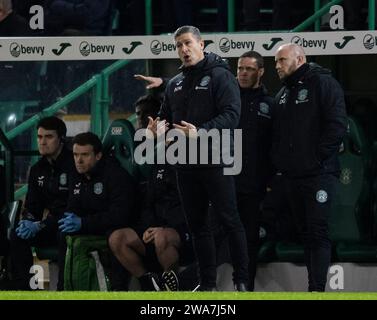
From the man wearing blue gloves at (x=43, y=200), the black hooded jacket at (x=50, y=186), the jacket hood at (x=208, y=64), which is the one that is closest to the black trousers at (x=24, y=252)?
the man wearing blue gloves at (x=43, y=200)

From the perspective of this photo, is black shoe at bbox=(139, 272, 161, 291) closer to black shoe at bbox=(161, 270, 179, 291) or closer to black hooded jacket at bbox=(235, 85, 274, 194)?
black shoe at bbox=(161, 270, 179, 291)

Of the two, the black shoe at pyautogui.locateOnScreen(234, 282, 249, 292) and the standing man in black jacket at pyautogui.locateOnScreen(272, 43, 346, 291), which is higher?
the standing man in black jacket at pyautogui.locateOnScreen(272, 43, 346, 291)

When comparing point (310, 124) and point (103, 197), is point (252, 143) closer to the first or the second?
point (310, 124)

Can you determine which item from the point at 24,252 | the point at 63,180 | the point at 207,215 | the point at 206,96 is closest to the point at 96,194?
the point at 63,180

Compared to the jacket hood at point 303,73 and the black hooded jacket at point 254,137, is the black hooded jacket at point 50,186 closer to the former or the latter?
the black hooded jacket at point 254,137

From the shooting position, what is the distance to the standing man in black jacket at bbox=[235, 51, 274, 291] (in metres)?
13.2

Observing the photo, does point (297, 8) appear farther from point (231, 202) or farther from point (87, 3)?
point (231, 202)

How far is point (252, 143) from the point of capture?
43.7 ft

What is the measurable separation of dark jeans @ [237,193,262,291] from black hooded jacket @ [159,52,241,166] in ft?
2.13

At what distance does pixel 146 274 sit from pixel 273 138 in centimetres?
154

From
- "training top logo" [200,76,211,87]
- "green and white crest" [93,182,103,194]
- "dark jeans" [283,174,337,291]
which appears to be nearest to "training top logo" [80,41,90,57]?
"green and white crest" [93,182,103,194]

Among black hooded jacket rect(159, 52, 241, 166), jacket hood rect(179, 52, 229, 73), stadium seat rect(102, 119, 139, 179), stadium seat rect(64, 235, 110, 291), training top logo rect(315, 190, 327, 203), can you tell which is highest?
jacket hood rect(179, 52, 229, 73)
